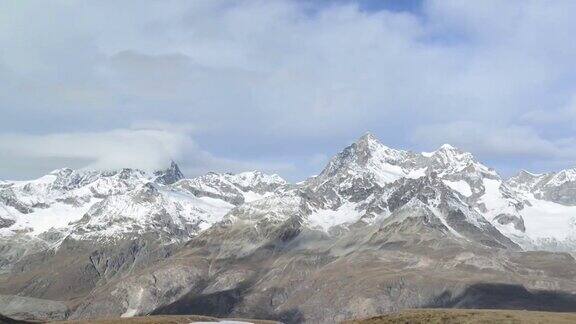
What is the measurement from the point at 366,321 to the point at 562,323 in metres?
40.6

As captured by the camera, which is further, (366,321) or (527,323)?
(366,321)

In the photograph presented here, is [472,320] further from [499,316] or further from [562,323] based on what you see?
[562,323]

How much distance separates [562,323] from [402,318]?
3234cm

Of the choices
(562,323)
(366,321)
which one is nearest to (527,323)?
(562,323)

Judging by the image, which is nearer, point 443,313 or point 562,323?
point 562,323

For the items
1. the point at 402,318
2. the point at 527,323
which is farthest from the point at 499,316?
the point at 402,318

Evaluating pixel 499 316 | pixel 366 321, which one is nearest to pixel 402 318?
pixel 366 321

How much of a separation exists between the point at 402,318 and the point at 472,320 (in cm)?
1526

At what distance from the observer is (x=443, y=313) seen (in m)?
168

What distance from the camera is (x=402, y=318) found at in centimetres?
16338

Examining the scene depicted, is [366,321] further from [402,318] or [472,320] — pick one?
[472,320]

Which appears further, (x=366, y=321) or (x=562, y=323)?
(x=366, y=321)

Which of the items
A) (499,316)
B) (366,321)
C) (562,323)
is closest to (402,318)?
(366,321)

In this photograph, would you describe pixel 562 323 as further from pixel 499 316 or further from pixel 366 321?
pixel 366 321
